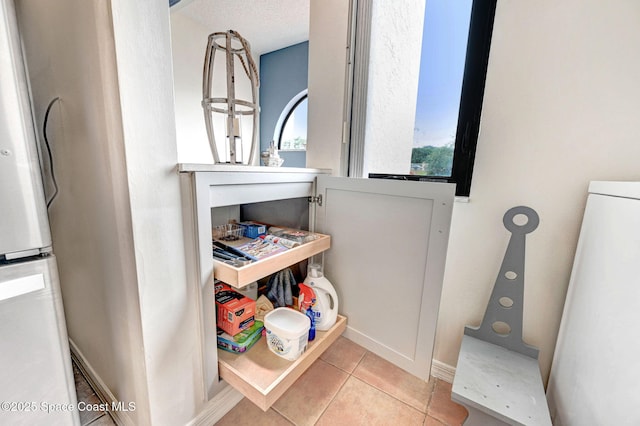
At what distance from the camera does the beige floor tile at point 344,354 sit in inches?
46.8

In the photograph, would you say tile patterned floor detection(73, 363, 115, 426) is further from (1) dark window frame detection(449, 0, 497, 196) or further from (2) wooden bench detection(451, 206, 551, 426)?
(1) dark window frame detection(449, 0, 497, 196)

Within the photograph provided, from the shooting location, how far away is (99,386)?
3.35 ft

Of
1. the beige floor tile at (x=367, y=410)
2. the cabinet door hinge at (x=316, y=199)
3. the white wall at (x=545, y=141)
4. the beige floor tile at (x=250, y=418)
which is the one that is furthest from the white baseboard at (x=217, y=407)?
the white wall at (x=545, y=141)

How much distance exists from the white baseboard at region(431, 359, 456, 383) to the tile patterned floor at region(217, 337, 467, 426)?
2cm

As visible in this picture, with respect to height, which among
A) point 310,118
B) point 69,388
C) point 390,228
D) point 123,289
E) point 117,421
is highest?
point 310,118

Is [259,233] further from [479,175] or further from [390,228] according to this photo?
[479,175]

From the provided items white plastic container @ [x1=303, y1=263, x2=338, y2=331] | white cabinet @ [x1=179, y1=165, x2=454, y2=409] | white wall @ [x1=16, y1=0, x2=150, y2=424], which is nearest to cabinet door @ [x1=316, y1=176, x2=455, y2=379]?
white cabinet @ [x1=179, y1=165, x2=454, y2=409]

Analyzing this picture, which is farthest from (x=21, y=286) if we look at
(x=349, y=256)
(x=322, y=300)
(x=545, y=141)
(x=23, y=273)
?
(x=545, y=141)

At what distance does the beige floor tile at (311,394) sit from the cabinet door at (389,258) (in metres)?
0.19

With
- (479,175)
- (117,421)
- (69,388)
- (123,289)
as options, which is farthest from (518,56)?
(117,421)

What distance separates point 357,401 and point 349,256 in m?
0.59

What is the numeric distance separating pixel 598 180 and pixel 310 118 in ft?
3.89

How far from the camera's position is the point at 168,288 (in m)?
0.72

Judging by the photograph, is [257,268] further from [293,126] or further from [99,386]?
[293,126]
